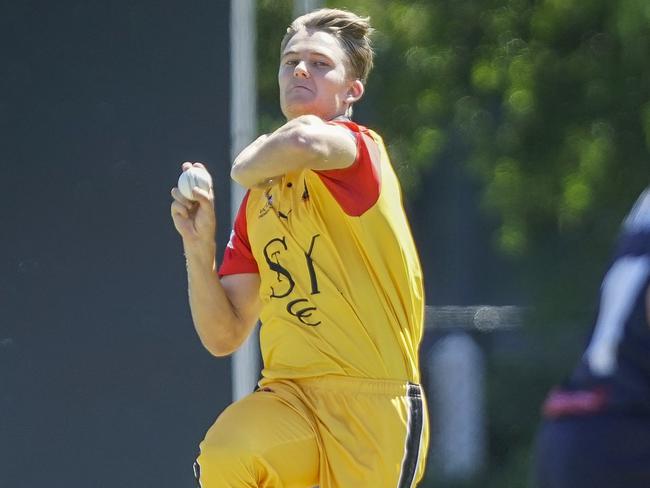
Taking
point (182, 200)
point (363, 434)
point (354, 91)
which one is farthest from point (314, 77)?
point (363, 434)

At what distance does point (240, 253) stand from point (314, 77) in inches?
24.6

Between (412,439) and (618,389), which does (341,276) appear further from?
(618,389)

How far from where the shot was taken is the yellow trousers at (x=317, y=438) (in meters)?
3.98

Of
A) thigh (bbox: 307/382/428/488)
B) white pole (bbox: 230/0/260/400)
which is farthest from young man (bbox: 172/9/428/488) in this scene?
white pole (bbox: 230/0/260/400)

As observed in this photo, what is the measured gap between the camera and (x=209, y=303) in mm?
4410

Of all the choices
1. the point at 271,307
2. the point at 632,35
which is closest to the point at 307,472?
the point at 271,307

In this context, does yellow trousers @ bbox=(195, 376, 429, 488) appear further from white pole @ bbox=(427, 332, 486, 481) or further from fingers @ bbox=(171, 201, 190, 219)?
white pole @ bbox=(427, 332, 486, 481)

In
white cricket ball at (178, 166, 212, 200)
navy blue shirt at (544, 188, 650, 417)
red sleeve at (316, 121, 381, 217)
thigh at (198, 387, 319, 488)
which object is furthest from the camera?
white cricket ball at (178, 166, 212, 200)

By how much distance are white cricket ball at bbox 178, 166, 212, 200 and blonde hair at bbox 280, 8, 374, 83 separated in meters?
0.52

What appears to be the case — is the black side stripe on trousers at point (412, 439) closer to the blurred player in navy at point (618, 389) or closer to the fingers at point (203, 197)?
the fingers at point (203, 197)

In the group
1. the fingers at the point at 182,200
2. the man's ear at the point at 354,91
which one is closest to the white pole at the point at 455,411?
the man's ear at the point at 354,91

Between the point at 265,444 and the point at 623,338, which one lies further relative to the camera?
the point at 265,444

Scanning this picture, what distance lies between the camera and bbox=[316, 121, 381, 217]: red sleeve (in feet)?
13.4

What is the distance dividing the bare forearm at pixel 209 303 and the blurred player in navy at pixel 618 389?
151cm
